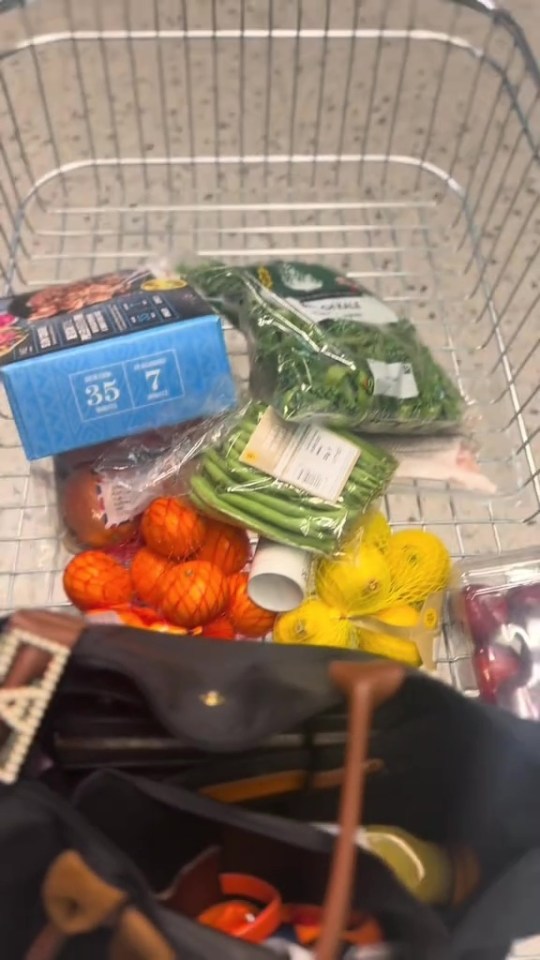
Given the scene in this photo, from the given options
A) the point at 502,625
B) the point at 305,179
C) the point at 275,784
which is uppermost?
the point at 305,179

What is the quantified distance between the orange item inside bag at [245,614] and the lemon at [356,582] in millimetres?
46

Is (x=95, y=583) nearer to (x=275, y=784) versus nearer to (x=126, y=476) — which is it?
(x=126, y=476)

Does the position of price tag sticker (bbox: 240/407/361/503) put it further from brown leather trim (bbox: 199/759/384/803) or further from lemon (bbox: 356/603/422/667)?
brown leather trim (bbox: 199/759/384/803)

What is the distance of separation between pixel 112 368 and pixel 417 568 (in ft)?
0.89

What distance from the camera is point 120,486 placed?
77 cm

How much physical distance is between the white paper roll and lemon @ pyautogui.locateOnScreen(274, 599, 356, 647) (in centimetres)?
1

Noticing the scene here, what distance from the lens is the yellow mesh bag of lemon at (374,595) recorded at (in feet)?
2.29

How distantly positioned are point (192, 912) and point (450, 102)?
3.26 ft

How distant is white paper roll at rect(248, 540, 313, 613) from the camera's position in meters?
Result: 0.71

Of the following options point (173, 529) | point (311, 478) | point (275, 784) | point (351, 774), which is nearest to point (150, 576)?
point (173, 529)

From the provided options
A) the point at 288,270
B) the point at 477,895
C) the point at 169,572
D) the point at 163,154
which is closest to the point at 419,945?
the point at 477,895

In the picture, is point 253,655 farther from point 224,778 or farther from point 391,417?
point 391,417

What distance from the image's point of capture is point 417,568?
0.73 meters

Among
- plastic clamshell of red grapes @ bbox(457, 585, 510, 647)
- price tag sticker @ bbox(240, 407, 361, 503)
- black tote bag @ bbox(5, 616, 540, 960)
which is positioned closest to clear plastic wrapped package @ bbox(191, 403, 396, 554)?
price tag sticker @ bbox(240, 407, 361, 503)
